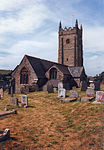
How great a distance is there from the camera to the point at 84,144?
6.64 meters

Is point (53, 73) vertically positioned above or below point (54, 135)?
above

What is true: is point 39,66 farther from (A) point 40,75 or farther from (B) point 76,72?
(B) point 76,72

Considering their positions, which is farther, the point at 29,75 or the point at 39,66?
the point at 39,66

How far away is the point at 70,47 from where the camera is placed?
56.2m

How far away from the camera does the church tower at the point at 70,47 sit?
55250 millimetres

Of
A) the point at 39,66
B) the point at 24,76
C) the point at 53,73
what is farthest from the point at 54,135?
the point at 39,66

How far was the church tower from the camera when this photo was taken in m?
55.2

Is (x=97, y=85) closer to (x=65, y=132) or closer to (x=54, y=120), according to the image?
(x=54, y=120)

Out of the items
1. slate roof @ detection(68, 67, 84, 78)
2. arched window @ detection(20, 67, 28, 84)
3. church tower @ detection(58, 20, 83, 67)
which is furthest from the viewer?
church tower @ detection(58, 20, 83, 67)

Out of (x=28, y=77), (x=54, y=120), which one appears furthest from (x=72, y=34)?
(x=54, y=120)

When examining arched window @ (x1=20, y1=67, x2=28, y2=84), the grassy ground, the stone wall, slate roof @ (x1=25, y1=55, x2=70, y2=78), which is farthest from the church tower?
the grassy ground

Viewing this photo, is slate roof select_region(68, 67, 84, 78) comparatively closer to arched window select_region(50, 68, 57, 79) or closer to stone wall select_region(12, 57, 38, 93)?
arched window select_region(50, 68, 57, 79)

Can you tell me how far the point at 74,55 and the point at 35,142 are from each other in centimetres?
4992

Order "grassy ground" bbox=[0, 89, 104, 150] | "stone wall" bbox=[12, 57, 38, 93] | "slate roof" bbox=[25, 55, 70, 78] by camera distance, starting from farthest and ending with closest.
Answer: "slate roof" bbox=[25, 55, 70, 78], "stone wall" bbox=[12, 57, 38, 93], "grassy ground" bbox=[0, 89, 104, 150]
